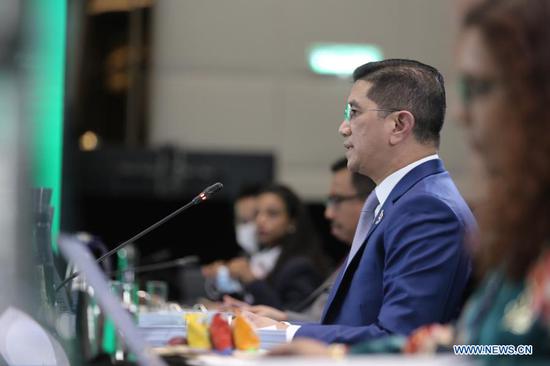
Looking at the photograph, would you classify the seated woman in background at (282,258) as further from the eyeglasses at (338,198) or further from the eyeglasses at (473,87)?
the eyeglasses at (473,87)

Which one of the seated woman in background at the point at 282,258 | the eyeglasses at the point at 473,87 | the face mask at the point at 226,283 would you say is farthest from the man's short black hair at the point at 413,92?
the face mask at the point at 226,283

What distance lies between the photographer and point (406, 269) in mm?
3061

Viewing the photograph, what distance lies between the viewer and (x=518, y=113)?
75.5 inches

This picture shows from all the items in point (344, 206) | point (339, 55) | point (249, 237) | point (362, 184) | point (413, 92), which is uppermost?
point (339, 55)

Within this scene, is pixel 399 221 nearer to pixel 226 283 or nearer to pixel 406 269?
pixel 406 269

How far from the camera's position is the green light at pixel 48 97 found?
3.81 meters

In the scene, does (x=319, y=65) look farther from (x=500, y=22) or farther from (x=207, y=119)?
(x=500, y=22)

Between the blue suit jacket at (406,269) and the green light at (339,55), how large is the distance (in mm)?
7199

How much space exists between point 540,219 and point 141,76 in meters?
8.76

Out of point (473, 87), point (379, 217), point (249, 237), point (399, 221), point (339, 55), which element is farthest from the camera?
point (339, 55)

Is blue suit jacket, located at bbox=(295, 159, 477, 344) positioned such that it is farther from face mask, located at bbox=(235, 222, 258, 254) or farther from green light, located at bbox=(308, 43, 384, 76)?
green light, located at bbox=(308, 43, 384, 76)

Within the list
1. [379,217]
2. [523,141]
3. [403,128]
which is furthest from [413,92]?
[523,141]

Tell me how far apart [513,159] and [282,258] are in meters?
4.83

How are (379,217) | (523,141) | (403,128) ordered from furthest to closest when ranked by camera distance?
(403,128) < (379,217) < (523,141)
